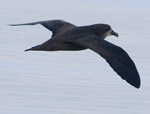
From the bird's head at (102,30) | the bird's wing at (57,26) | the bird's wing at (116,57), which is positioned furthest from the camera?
the bird's wing at (57,26)

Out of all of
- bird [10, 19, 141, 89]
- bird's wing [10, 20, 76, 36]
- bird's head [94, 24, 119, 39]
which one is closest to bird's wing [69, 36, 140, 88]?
bird [10, 19, 141, 89]

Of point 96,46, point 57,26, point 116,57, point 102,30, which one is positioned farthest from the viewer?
point 57,26

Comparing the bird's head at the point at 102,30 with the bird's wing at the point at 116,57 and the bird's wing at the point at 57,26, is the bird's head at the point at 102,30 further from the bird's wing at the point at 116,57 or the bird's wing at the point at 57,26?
the bird's wing at the point at 116,57

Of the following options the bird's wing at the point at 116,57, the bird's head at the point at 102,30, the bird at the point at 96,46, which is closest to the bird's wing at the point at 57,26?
the bird at the point at 96,46

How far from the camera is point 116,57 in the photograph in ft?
47.2

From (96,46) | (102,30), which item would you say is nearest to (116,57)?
(96,46)

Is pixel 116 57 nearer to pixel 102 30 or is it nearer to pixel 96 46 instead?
pixel 96 46

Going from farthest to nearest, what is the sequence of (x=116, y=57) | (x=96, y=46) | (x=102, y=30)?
(x=102, y=30), (x=96, y=46), (x=116, y=57)

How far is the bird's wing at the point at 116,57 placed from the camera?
552 inches

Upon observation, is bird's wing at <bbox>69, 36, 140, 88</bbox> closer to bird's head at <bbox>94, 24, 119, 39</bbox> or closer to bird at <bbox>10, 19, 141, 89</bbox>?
bird at <bbox>10, 19, 141, 89</bbox>

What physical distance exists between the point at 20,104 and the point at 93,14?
26.2 ft

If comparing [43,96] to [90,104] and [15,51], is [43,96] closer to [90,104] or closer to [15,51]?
[90,104]

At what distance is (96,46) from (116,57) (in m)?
0.32

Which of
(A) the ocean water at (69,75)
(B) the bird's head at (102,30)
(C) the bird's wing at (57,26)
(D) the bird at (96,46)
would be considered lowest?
(A) the ocean water at (69,75)
